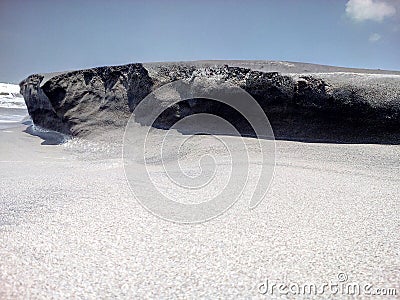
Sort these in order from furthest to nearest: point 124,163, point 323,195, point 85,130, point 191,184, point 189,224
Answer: point 85,130 → point 124,163 → point 191,184 → point 323,195 → point 189,224

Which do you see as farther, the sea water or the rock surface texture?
the sea water

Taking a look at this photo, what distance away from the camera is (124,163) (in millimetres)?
3273

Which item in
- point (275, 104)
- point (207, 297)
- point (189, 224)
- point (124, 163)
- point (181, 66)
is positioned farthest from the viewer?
point (181, 66)

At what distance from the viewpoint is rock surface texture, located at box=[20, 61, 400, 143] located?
3188 millimetres

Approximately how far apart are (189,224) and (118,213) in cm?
36

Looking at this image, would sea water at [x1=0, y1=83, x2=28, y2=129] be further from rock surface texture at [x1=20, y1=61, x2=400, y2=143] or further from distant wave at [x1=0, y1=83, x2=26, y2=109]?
rock surface texture at [x1=20, y1=61, x2=400, y2=143]

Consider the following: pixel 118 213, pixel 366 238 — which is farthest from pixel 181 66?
pixel 366 238

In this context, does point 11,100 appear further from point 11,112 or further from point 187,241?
point 187,241

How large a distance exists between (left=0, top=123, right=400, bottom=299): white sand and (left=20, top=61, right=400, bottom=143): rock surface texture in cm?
98

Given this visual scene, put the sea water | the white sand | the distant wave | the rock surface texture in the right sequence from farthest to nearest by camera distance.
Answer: the distant wave
the sea water
the rock surface texture
the white sand

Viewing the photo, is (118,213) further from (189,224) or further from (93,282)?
(93,282)

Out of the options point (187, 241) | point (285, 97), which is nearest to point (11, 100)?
point (285, 97)

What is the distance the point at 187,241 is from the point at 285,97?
7.91 ft

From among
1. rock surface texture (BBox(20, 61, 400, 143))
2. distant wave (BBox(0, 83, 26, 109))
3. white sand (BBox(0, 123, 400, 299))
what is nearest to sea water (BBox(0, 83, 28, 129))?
distant wave (BBox(0, 83, 26, 109))
